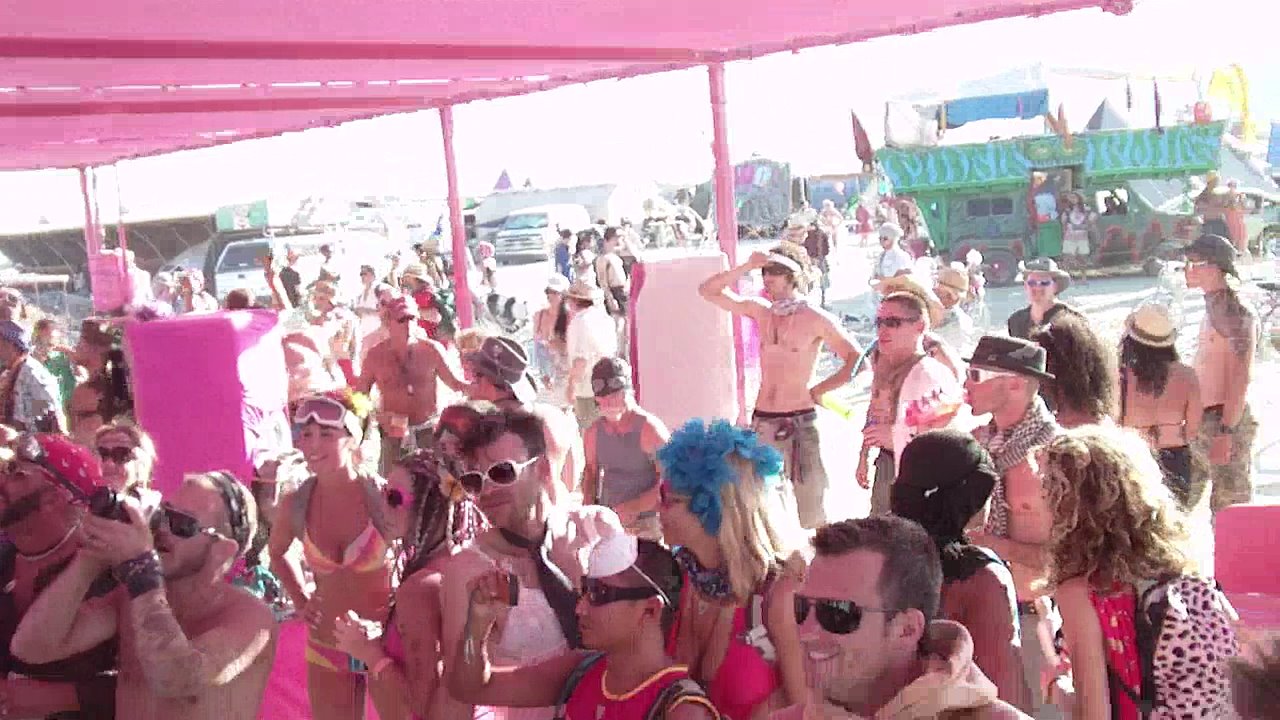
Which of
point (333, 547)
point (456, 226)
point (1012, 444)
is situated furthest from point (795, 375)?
point (456, 226)

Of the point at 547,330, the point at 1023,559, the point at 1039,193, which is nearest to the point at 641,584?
the point at 1023,559

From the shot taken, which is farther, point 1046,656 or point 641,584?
point 1046,656

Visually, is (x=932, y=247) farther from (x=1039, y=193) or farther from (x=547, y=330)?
(x=547, y=330)

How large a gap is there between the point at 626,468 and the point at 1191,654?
256 cm

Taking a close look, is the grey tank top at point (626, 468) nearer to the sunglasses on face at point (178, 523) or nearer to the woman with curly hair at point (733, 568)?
the woman with curly hair at point (733, 568)

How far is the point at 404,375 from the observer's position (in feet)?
19.9

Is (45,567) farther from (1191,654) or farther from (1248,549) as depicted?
(1248,549)

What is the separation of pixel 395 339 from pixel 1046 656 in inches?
158

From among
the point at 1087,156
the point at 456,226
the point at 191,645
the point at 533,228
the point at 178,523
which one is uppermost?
the point at 1087,156

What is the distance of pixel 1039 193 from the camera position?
62.4ft

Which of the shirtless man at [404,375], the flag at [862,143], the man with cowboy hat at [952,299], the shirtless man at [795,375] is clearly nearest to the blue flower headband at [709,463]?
the shirtless man at [795,375]

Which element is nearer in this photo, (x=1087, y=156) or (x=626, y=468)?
(x=626, y=468)

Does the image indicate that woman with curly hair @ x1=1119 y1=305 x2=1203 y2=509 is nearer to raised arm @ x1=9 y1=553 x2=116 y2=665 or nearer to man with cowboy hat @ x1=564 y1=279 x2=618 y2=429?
raised arm @ x1=9 y1=553 x2=116 y2=665

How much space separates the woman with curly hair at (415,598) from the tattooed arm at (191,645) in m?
0.31
